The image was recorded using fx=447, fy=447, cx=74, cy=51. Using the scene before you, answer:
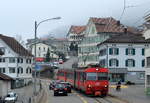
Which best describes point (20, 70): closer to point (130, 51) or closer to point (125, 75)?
point (125, 75)

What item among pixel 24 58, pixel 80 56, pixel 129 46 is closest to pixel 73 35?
pixel 80 56

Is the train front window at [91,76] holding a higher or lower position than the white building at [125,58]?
lower

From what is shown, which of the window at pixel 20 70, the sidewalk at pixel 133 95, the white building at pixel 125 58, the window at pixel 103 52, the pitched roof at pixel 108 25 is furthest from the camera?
the pitched roof at pixel 108 25

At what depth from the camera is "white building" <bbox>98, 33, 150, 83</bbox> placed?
8831 cm

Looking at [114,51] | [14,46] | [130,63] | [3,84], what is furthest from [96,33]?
[3,84]

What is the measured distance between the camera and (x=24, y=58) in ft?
346

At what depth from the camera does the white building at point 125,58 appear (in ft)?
290

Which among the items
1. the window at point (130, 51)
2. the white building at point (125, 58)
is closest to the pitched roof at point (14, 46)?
the white building at point (125, 58)

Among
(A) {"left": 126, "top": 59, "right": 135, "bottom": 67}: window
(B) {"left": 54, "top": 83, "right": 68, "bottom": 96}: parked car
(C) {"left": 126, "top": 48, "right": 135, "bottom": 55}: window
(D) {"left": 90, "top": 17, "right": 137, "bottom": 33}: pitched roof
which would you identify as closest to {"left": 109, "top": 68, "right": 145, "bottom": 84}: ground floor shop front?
(A) {"left": 126, "top": 59, "right": 135, "bottom": 67}: window

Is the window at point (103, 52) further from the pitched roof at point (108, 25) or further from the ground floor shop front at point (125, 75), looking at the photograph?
the pitched roof at point (108, 25)

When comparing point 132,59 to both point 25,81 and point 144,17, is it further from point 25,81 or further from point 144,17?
point 144,17

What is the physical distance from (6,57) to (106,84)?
59436 mm

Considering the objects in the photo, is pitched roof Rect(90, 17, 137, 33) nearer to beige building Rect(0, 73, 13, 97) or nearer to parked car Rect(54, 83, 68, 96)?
beige building Rect(0, 73, 13, 97)

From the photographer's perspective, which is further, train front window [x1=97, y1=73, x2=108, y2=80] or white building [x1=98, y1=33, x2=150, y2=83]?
white building [x1=98, y1=33, x2=150, y2=83]
